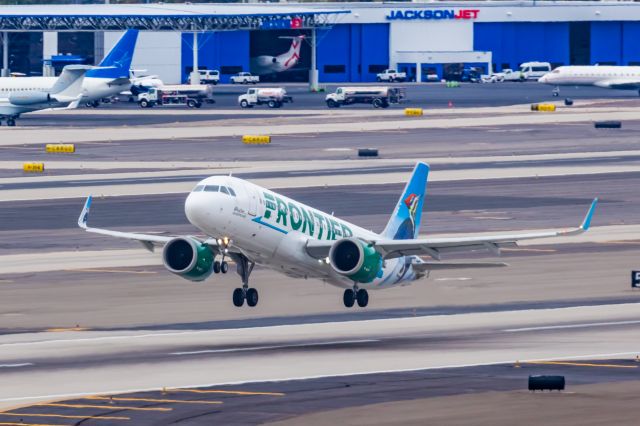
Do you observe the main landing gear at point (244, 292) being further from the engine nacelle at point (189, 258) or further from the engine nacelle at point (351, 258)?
the engine nacelle at point (351, 258)

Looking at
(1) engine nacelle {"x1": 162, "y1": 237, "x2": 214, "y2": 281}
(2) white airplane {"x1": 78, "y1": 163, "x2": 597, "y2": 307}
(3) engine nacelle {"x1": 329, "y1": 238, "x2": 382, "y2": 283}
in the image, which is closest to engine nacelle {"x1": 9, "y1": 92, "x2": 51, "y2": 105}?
(2) white airplane {"x1": 78, "y1": 163, "x2": 597, "y2": 307}

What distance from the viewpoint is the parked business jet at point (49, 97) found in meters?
177

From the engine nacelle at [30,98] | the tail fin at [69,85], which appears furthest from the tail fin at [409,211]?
the tail fin at [69,85]

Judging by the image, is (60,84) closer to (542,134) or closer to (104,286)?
(542,134)

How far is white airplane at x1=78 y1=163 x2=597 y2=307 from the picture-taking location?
55.1m

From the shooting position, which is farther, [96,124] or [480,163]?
[96,124]

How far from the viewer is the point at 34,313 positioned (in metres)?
65.1

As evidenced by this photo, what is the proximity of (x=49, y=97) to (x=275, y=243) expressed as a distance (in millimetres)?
124212

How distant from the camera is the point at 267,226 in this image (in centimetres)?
5712

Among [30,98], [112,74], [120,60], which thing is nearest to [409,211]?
[30,98]

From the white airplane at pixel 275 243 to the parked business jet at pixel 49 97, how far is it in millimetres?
118570

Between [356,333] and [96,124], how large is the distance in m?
122

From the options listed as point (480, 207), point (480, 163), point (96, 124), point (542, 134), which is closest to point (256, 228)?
point (480, 207)

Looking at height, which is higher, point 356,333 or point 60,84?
point 60,84
